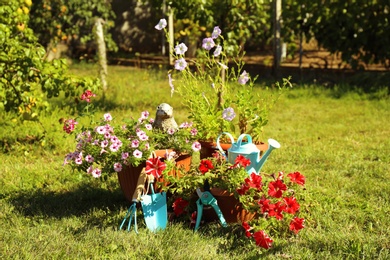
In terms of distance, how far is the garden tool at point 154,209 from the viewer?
349 cm

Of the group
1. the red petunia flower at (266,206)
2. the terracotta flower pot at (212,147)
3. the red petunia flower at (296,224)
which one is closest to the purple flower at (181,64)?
the terracotta flower pot at (212,147)

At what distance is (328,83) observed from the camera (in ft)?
30.7

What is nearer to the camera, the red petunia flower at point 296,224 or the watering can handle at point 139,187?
the red petunia flower at point 296,224

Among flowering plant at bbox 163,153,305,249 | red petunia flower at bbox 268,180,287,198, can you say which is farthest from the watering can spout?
red petunia flower at bbox 268,180,287,198

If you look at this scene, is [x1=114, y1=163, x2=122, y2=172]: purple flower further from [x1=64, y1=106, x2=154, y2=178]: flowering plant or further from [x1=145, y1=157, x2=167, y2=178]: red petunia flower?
[x1=145, y1=157, x2=167, y2=178]: red petunia flower

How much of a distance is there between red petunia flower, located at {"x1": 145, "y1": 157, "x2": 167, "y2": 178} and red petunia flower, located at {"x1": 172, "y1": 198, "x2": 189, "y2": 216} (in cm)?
26

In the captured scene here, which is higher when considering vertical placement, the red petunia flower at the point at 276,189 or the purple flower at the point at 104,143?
the purple flower at the point at 104,143

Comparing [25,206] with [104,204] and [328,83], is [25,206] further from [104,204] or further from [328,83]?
[328,83]

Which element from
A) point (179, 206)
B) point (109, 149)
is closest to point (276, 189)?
point (179, 206)

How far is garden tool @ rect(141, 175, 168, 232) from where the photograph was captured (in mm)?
3494

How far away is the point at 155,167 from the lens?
3504 mm

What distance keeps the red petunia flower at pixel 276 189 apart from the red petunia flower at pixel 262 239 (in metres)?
0.29

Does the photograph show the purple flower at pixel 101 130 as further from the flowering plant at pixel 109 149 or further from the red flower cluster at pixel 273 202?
the red flower cluster at pixel 273 202

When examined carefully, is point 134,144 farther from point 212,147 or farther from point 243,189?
point 243,189
